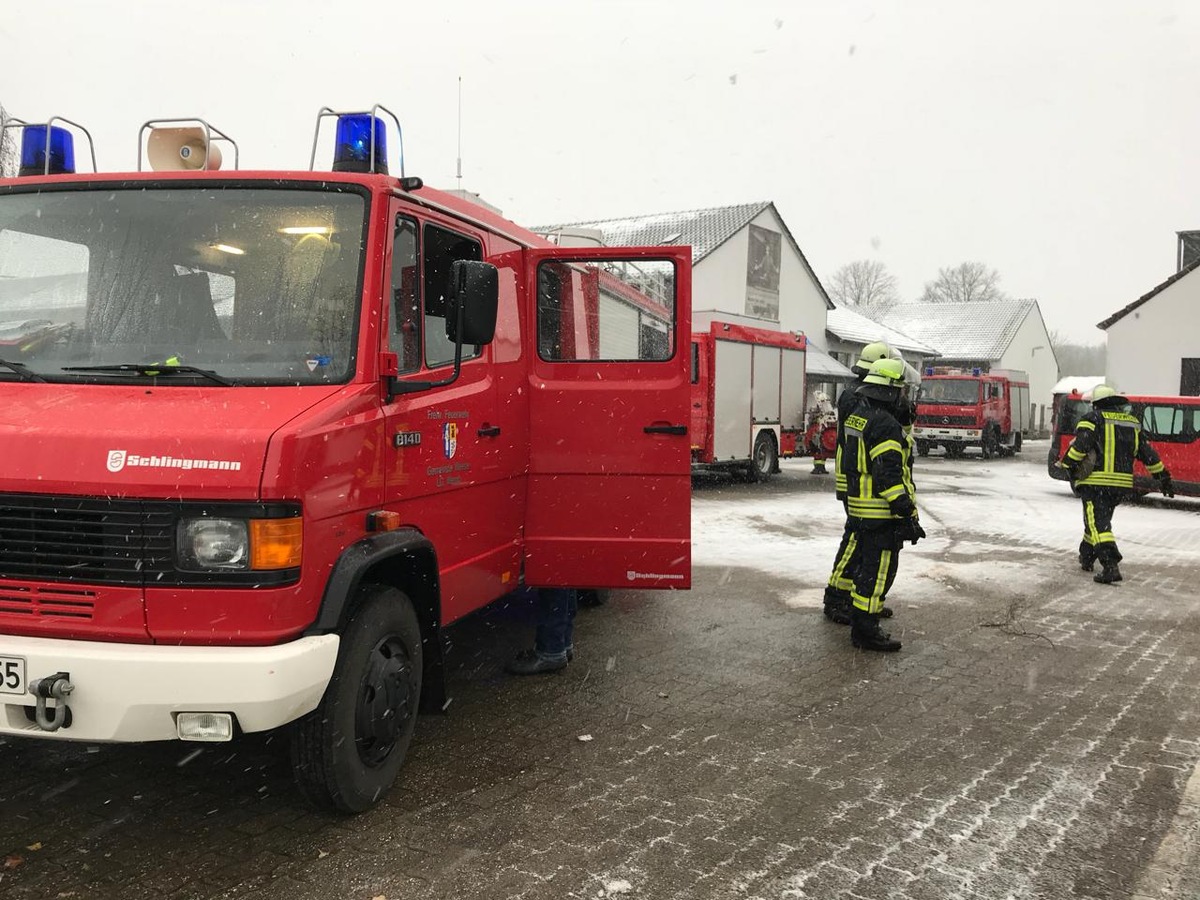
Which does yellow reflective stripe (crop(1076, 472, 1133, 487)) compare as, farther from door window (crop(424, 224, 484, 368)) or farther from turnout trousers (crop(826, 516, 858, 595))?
door window (crop(424, 224, 484, 368))

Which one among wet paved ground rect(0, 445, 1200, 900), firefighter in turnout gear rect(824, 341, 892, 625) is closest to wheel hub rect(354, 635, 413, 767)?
wet paved ground rect(0, 445, 1200, 900)

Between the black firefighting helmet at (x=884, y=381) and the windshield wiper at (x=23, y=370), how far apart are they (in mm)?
4705

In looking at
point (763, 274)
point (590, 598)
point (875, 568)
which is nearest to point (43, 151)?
point (590, 598)

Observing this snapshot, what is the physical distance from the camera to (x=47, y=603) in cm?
303

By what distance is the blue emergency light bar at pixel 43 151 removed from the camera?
415 cm

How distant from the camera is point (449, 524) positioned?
419cm

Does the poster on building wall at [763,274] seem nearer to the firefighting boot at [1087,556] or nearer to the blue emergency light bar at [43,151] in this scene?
the firefighting boot at [1087,556]

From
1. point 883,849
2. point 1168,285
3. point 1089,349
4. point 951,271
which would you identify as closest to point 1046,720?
point 883,849

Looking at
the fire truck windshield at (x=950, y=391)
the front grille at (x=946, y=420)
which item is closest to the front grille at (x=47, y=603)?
the front grille at (x=946, y=420)

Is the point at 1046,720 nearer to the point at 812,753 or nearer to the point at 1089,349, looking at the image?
the point at 812,753

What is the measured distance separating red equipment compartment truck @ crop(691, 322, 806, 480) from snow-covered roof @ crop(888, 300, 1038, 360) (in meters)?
35.3

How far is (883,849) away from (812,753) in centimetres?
93

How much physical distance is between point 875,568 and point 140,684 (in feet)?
14.8

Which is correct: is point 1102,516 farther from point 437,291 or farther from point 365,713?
point 365,713
